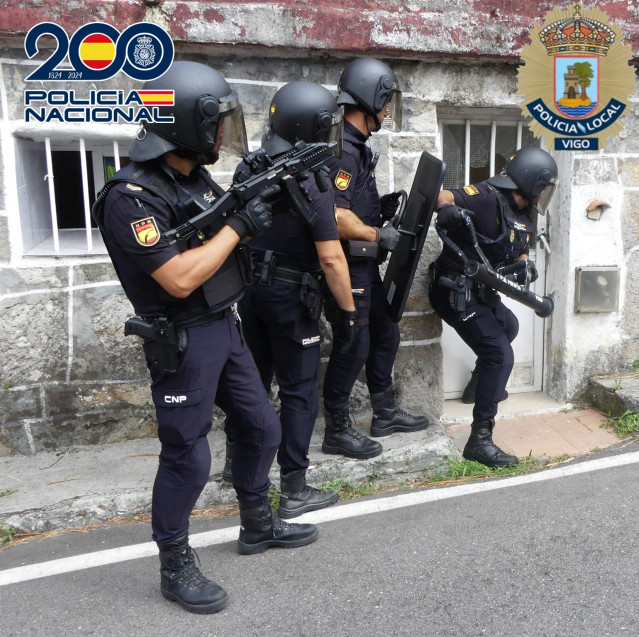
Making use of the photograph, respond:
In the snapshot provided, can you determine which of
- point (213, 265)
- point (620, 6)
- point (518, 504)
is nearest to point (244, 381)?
point (213, 265)

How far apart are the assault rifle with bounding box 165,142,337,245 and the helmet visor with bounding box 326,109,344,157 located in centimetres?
35

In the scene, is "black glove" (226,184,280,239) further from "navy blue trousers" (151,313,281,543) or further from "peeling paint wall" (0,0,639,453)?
"peeling paint wall" (0,0,639,453)

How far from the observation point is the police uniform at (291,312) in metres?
3.11

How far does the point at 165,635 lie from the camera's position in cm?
238

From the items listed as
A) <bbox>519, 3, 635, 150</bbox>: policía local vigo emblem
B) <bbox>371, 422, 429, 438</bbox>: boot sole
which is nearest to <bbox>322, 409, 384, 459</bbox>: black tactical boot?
<bbox>371, 422, 429, 438</bbox>: boot sole

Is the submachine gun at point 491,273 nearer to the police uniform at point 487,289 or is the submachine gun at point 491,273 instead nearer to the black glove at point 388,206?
the police uniform at point 487,289

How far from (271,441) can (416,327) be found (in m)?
1.94

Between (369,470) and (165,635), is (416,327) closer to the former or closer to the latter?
(369,470)

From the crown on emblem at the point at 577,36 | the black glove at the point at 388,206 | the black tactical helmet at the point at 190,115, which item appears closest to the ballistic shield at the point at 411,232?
the black glove at the point at 388,206

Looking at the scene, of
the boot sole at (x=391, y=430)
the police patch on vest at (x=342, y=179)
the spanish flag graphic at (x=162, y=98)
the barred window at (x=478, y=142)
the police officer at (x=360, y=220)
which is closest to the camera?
the spanish flag graphic at (x=162, y=98)

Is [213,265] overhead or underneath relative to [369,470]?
overhead

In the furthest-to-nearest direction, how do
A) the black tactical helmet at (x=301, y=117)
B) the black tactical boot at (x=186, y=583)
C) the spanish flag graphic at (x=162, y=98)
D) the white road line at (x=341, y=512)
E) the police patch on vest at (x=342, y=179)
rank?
the police patch on vest at (x=342, y=179), the black tactical helmet at (x=301, y=117), the white road line at (x=341, y=512), the black tactical boot at (x=186, y=583), the spanish flag graphic at (x=162, y=98)

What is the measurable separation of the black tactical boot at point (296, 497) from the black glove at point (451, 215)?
1557 mm

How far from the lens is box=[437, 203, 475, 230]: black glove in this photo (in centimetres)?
366
